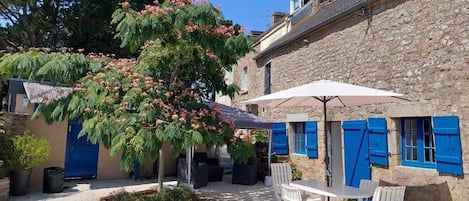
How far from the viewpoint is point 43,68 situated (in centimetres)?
665

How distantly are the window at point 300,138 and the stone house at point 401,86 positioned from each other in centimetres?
7

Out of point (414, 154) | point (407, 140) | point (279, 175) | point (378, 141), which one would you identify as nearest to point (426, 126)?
point (407, 140)

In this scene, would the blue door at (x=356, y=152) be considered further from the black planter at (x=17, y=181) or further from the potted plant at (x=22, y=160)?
the black planter at (x=17, y=181)

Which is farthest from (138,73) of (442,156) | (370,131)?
(442,156)

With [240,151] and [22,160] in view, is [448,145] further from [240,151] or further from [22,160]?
[22,160]

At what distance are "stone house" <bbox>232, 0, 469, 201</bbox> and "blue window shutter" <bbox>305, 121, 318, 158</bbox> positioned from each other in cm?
9

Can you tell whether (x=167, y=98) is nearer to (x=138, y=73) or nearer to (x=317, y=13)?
(x=138, y=73)

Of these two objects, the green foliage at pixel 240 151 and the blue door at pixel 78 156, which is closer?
the green foliage at pixel 240 151

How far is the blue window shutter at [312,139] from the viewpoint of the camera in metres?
10.7

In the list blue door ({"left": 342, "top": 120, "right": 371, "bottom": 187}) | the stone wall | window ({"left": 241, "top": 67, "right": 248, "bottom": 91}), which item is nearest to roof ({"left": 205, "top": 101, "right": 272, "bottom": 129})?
blue door ({"left": 342, "top": 120, "right": 371, "bottom": 187})

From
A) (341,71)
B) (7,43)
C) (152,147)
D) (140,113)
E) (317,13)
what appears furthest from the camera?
(7,43)

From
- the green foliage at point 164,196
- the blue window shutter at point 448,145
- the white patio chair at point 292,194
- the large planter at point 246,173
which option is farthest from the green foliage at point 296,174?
the white patio chair at point 292,194

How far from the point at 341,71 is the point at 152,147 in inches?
244

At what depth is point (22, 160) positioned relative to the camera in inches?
329
